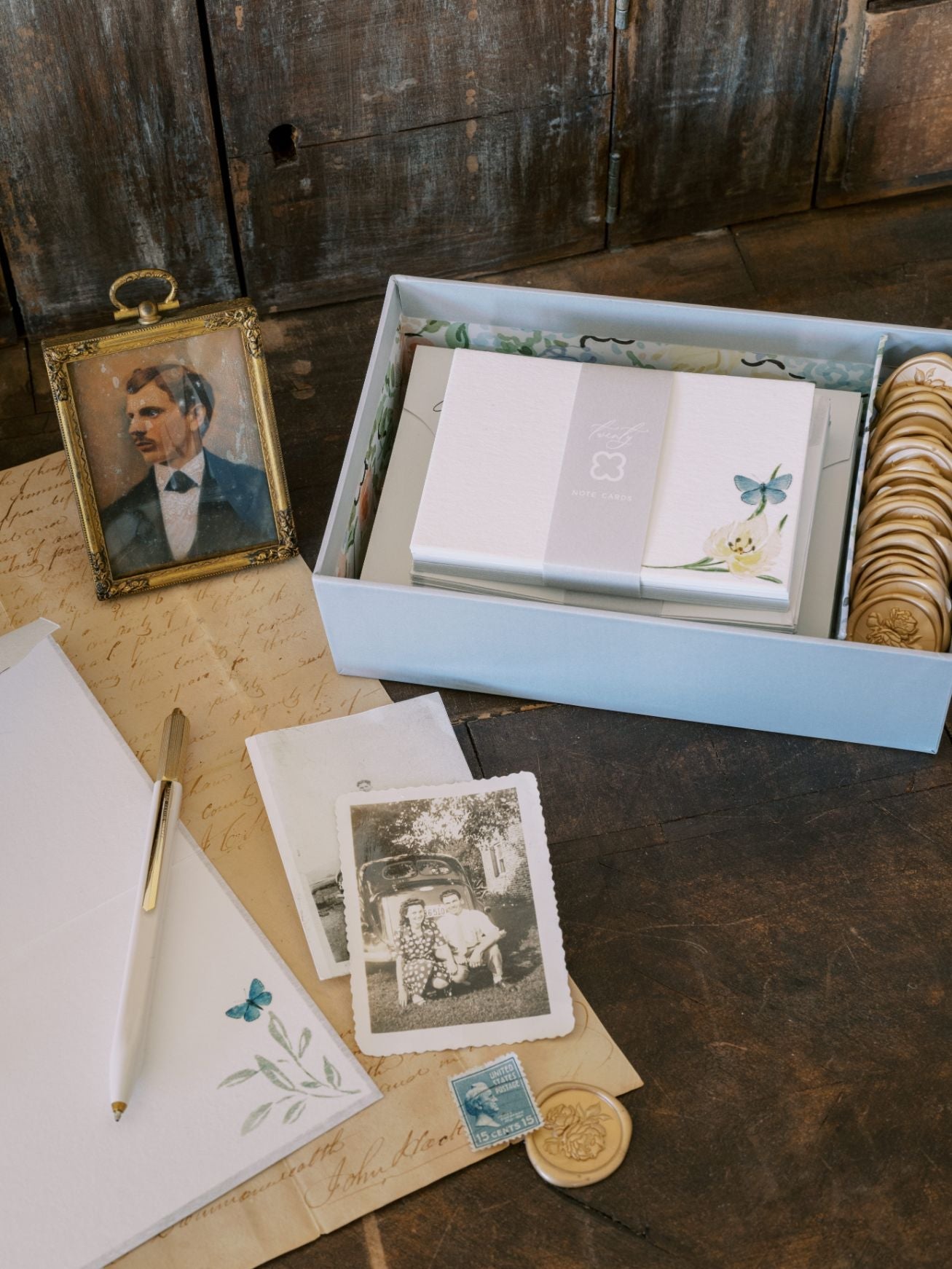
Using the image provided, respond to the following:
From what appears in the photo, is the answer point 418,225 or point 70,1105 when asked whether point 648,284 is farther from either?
point 70,1105

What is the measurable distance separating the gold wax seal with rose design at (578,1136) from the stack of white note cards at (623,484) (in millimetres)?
315

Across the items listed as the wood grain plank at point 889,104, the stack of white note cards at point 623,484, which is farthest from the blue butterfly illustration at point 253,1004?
the wood grain plank at point 889,104

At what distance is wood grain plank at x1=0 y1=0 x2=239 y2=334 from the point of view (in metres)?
1.00

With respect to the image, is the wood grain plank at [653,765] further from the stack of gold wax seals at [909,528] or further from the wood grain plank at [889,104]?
the wood grain plank at [889,104]

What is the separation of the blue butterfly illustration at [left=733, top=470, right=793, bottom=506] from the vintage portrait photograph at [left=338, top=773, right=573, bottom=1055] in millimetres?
238

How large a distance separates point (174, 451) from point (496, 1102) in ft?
1.65

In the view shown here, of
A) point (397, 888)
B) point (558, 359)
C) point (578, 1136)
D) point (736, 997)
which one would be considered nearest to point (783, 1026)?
point (736, 997)

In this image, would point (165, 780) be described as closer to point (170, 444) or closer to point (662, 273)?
point (170, 444)

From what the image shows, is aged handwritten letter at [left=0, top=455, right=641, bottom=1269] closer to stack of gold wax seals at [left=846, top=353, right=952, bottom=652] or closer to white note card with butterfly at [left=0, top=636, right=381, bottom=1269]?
white note card with butterfly at [left=0, top=636, right=381, bottom=1269]

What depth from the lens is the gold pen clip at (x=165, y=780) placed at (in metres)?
0.80

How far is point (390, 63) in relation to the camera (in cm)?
107

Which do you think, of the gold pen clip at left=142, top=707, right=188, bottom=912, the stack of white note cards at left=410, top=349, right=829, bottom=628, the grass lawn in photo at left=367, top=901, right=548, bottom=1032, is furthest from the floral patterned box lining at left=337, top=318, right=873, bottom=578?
the grass lawn in photo at left=367, top=901, right=548, bottom=1032

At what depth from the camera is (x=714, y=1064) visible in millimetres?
741

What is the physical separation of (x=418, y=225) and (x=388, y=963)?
2.28ft
